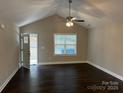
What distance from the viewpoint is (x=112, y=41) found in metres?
6.32

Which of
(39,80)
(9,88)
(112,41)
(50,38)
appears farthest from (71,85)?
(50,38)

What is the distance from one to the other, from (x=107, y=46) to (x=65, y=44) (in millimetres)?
3332

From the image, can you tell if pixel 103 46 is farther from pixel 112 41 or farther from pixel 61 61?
pixel 61 61

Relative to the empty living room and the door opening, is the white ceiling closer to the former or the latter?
the empty living room

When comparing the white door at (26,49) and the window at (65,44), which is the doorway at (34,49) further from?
the window at (65,44)

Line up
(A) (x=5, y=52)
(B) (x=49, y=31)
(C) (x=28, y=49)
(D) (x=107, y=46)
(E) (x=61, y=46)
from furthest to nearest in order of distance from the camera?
(E) (x=61, y=46)
(B) (x=49, y=31)
(C) (x=28, y=49)
(D) (x=107, y=46)
(A) (x=5, y=52)

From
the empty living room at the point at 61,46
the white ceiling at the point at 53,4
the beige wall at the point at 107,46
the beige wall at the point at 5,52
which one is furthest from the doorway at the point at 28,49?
the beige wall at the point at 107,46

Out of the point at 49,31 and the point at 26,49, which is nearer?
the point at 26,49

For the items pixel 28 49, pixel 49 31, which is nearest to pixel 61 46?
pixel 49 31

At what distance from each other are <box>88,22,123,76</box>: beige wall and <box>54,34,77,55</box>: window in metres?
1.08

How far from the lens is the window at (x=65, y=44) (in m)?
9.48

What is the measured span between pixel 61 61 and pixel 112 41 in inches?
158

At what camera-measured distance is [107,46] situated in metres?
6.85

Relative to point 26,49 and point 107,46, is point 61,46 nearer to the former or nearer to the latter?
point 26,49
